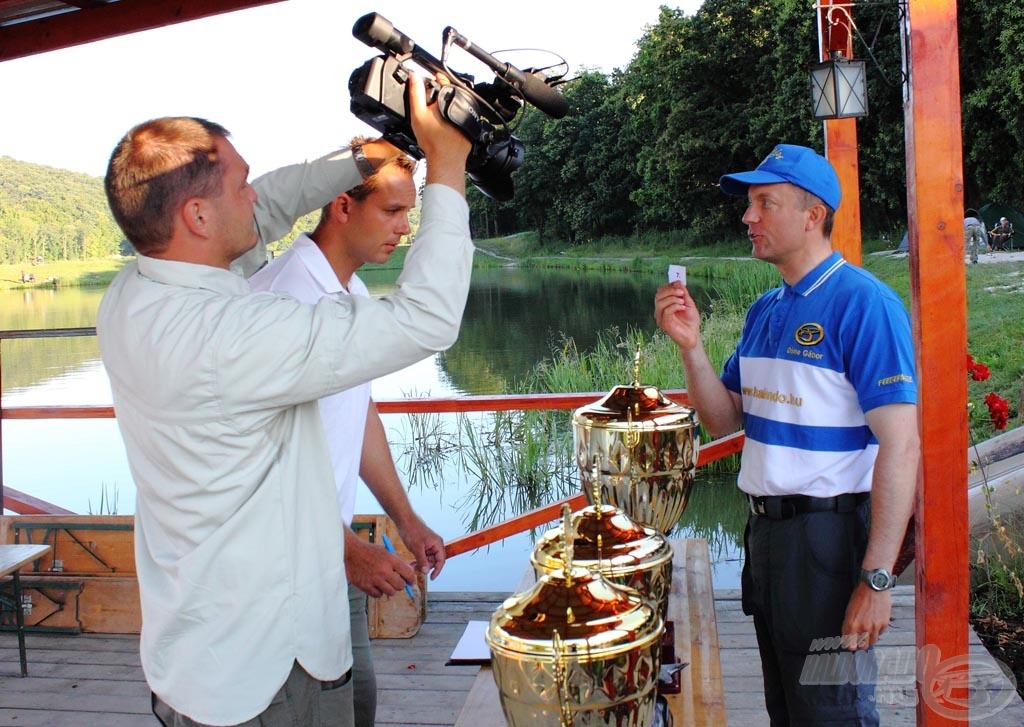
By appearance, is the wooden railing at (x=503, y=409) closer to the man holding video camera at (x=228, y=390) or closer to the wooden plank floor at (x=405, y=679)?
the wooden plank floor at (x=405, y=679)

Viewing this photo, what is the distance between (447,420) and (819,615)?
5723mm

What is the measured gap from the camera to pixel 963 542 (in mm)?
2057

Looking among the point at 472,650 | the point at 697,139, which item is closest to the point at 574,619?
the point at 472,650

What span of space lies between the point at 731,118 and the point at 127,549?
1062 inches

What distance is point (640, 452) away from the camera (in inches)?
60.2

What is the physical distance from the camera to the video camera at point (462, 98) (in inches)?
46.9

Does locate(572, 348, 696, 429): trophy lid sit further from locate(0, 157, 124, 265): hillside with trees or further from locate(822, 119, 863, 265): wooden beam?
locate(0, 157, 124, 265): hillside with trees

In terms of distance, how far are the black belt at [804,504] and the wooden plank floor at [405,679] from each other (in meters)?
0.98

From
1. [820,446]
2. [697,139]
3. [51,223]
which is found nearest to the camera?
[820,446]

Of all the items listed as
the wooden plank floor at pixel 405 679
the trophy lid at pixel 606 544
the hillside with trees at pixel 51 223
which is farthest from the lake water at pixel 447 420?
the trophy lid at pixel 606 544

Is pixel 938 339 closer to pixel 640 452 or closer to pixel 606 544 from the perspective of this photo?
pixel 640 452

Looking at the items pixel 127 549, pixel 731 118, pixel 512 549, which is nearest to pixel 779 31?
pixel 731 118

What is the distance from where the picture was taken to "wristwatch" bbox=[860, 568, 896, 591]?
65.1 inches

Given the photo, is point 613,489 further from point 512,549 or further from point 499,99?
point 512,549
